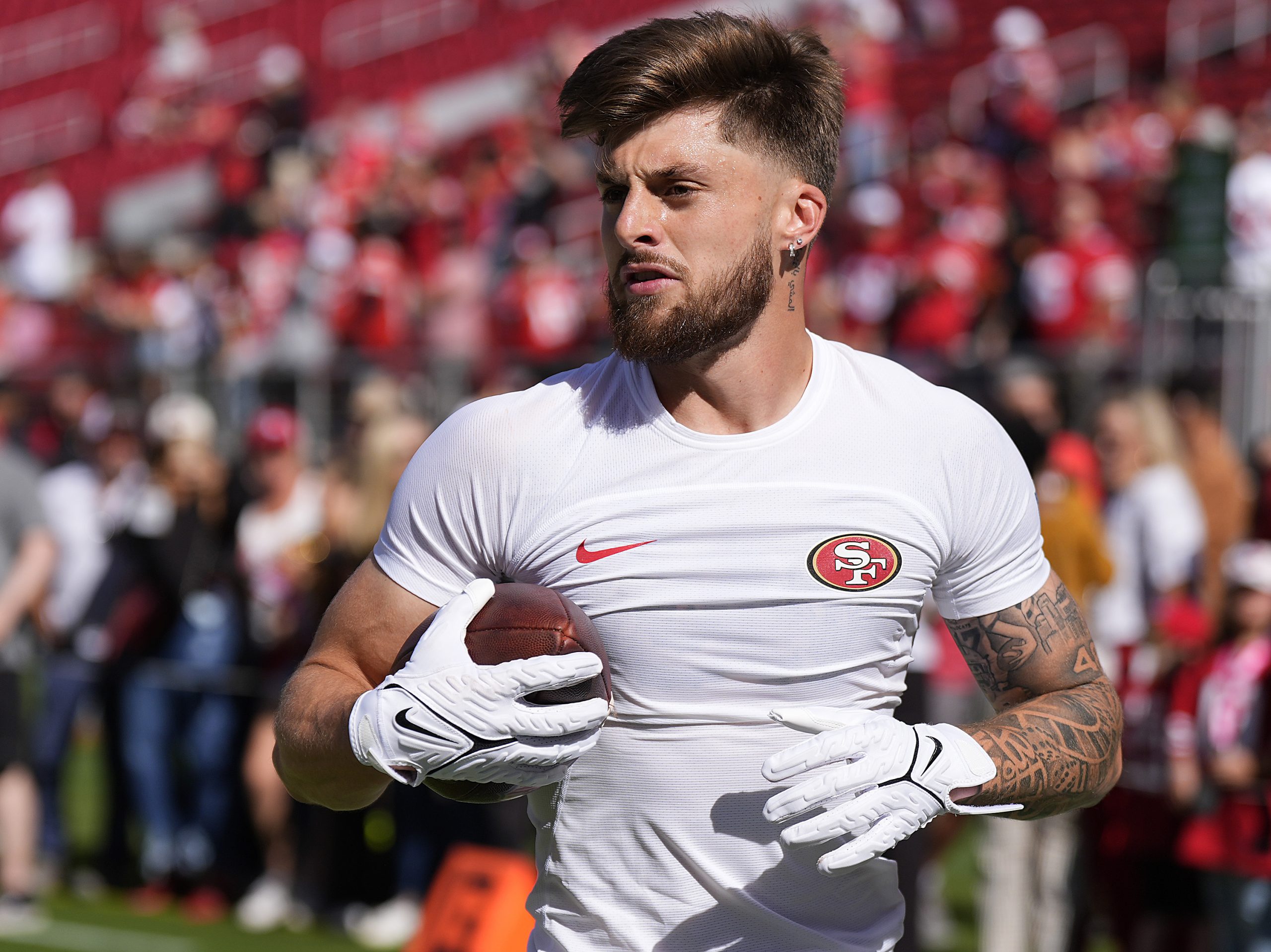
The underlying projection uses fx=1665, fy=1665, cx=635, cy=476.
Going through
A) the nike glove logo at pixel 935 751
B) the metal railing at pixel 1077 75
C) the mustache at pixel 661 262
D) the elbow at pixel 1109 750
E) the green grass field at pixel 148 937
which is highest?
the metal railing at pixel 1077 75

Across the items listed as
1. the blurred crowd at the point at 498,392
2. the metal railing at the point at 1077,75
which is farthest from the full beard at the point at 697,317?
the metal railing at the point at 1077,75

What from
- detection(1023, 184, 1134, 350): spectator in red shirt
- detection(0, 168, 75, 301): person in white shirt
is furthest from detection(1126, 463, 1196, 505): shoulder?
detection(0, 168, 75, 301): person in white shirt

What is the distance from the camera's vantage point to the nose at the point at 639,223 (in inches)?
103

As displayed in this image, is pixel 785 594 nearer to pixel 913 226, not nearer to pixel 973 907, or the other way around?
pixel 973 907

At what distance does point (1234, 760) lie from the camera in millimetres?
5184

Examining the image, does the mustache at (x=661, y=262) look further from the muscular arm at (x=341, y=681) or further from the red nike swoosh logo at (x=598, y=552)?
the muscular arm at (x=341, y=681)

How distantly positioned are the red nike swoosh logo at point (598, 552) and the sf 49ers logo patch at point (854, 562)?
259mm

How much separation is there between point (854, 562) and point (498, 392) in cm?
521

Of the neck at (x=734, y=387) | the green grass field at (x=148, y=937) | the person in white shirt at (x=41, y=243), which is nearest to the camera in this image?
the neck at (x=734, y=387)

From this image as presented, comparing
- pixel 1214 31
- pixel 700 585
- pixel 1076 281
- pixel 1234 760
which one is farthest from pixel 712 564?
pixel 1214 31

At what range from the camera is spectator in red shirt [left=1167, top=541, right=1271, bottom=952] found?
5039 mm

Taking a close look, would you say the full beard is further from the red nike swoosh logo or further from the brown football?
the brown football

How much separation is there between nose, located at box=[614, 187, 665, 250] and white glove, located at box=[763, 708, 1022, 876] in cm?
Answer: 76

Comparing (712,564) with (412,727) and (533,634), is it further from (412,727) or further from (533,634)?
(412,727)
